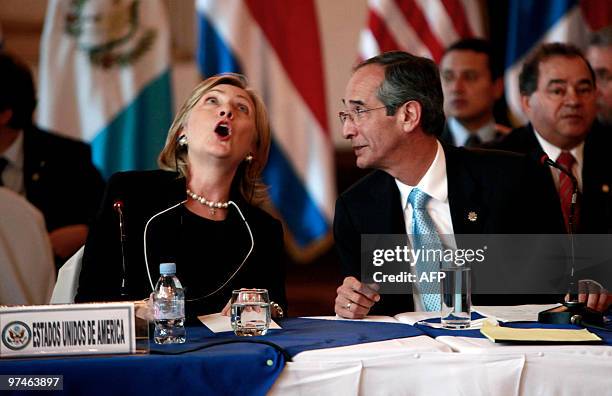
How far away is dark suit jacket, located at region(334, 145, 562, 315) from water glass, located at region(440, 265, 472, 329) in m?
0.47

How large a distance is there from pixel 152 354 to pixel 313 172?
362 centimetres

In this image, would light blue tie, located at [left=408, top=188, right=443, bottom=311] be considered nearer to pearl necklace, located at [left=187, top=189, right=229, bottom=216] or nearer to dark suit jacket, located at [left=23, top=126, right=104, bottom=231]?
pearl necklace, located at [left=187, top=189, right=229, bottom=216]

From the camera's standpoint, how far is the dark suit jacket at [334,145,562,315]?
293cm

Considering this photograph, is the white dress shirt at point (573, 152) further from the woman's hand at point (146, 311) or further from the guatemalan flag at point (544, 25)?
the woman's hand at point (146, 311)

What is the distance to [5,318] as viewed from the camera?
196 cm

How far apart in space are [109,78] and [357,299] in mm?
3151

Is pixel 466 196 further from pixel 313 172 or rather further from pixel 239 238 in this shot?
pixel 313 172

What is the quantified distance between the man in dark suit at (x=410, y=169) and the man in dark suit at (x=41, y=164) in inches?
64.1

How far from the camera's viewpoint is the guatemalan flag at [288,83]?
5.34 metres

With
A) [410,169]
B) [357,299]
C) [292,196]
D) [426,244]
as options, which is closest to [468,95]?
[292,196]

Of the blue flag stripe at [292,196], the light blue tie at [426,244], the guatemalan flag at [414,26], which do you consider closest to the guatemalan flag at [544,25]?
the guatemalan flag at [414,26]

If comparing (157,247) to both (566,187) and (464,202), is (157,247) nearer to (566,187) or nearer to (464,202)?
(464,202)

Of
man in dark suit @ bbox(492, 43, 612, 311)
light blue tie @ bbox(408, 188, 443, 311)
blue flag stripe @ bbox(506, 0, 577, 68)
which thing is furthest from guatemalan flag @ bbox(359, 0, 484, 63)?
light blue tie @ bbox(408, 188, 443, 311)

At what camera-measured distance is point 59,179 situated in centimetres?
423
